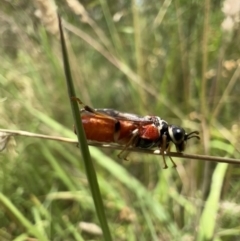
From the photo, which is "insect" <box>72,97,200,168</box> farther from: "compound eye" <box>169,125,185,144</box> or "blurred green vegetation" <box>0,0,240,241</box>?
"blurred green vegetation" <box>0,0,240,241</box>

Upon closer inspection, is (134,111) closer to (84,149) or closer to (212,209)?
(212,209)

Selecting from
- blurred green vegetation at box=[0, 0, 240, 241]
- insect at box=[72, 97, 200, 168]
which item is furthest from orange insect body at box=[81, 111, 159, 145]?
blurred green vegetation at box=[0, 0, 240, 241]

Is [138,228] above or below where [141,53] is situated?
below

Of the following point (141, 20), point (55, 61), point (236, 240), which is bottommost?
point (236, 240)

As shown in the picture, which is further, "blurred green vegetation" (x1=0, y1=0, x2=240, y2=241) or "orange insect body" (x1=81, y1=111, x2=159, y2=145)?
"blurred green vegetation" (x1=0, y1=0, x2=240, y2=241)

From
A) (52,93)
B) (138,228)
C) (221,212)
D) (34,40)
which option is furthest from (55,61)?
(221,212)

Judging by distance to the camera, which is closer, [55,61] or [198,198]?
[198,198]

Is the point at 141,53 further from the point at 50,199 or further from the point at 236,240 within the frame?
the point at 236,240
